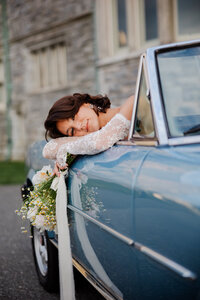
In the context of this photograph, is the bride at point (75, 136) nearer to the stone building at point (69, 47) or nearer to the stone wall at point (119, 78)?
the stone building at point (69, 47)

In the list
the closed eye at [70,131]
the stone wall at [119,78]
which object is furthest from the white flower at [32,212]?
the stone wall at [119,78]

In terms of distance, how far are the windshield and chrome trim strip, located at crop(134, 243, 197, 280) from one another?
1.71 feet

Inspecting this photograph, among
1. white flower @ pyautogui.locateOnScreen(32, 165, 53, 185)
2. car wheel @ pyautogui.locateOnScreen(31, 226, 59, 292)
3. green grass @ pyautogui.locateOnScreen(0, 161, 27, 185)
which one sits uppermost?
white flower @ pyautogui.locateOnScreen(32, 165, 53, 185)

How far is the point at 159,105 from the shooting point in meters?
2.03

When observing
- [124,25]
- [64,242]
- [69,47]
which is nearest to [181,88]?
[64,242]

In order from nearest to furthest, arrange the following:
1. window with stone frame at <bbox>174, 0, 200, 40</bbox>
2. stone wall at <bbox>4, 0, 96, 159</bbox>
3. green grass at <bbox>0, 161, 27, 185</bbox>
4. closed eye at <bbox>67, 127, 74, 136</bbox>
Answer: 1. closed eye at <bbox>67, 127, 74, 136</bbox>
2. window with stone frame at <bbox>174, 0, 200, 40</bbox>
3. green grass at <bbox>0, 161, 27, 185</bbox>
4. stone wall at <bbox>4, 0, 96, 159</bbox>

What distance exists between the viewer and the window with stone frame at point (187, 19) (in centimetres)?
973

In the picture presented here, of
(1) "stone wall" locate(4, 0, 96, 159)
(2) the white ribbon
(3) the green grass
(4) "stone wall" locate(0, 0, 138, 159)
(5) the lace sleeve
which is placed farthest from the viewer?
(1) "stone wall" locate(4, 0, 96, 159)

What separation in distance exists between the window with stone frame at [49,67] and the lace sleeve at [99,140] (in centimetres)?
1143

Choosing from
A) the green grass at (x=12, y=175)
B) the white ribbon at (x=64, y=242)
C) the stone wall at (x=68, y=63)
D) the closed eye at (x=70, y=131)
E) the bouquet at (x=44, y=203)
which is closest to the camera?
the white ribbon at (x=64, y=242)

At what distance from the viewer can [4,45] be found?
16312 millimetres

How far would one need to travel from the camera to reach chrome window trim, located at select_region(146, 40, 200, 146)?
1882mm

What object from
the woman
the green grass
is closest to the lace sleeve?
the woman

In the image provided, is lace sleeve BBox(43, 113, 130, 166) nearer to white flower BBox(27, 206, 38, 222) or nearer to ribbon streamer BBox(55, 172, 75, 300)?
ribbon streamer BBox(55, 172, 75, 300)
